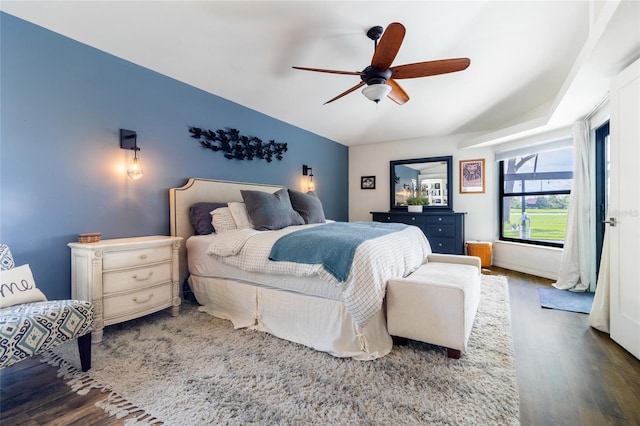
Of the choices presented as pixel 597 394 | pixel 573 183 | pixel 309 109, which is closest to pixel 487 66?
pixel 573 183

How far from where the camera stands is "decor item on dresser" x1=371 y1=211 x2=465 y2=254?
4.81 m

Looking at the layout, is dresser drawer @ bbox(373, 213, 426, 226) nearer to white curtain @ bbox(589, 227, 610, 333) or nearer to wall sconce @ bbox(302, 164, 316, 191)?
wall sconce @ bbox(302, 164, 316, 191)

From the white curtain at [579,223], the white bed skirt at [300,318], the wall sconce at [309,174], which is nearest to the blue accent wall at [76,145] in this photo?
the white bed skirt at [300,318]

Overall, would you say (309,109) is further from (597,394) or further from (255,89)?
(597,394)

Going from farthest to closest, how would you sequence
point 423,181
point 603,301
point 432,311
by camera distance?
point 423,181
point 603,301
point 432,311

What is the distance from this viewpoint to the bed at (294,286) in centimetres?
196

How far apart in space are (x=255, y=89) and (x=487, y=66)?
2.82m

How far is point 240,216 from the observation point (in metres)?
3.04

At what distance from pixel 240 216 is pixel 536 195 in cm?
453

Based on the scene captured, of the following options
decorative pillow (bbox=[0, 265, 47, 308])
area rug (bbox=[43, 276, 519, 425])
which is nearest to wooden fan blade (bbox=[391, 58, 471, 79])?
area rug (bbox=[43, 276, 519, 425])

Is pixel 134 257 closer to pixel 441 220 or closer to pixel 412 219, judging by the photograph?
pixel 412 219

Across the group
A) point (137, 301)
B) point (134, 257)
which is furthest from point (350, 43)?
point (137, 301)

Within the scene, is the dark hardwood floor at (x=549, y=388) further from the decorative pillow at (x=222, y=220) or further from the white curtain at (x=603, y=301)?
the decorative pillow at (x=222, y=220)

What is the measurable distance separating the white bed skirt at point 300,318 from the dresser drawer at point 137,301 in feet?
1.29
